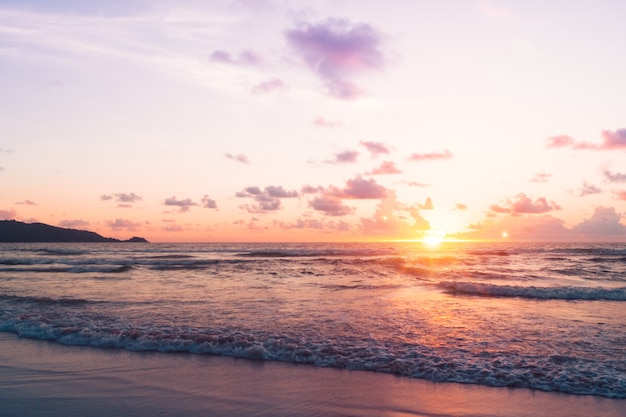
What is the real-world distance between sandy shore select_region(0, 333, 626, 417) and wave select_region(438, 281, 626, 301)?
47.6 ft

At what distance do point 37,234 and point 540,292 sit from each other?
176964mm

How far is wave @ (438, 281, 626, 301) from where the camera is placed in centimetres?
2053

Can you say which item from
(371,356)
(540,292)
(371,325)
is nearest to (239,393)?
(371,356)

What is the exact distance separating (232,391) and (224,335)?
12.5 ft

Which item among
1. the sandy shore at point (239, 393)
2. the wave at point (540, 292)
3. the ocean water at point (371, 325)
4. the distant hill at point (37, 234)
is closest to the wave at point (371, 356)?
the ocean water at point (371, 325)

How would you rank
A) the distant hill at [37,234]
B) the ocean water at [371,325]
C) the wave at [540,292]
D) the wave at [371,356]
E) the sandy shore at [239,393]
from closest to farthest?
the sandy shore at [239,393] < the wave at [371,356] < the ocean water at [371,325] < the wave at [540,292] < the distant hill at [37,234]

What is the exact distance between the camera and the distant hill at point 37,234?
160 metres

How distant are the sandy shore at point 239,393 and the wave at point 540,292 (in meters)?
14.5

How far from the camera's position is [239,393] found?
7.86 m

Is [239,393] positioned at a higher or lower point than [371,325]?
lower

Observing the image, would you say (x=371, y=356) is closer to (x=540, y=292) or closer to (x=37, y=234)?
(x=540, y=292)

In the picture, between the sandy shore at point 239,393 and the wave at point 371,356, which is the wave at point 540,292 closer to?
the wave at point 371,356

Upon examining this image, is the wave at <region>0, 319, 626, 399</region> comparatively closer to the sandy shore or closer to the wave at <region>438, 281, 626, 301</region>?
the sandy shore

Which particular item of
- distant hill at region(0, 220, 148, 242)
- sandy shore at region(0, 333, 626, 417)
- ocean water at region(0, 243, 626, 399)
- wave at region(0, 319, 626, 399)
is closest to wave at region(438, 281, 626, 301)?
ocean water at region(0, 243, 626, 399)
